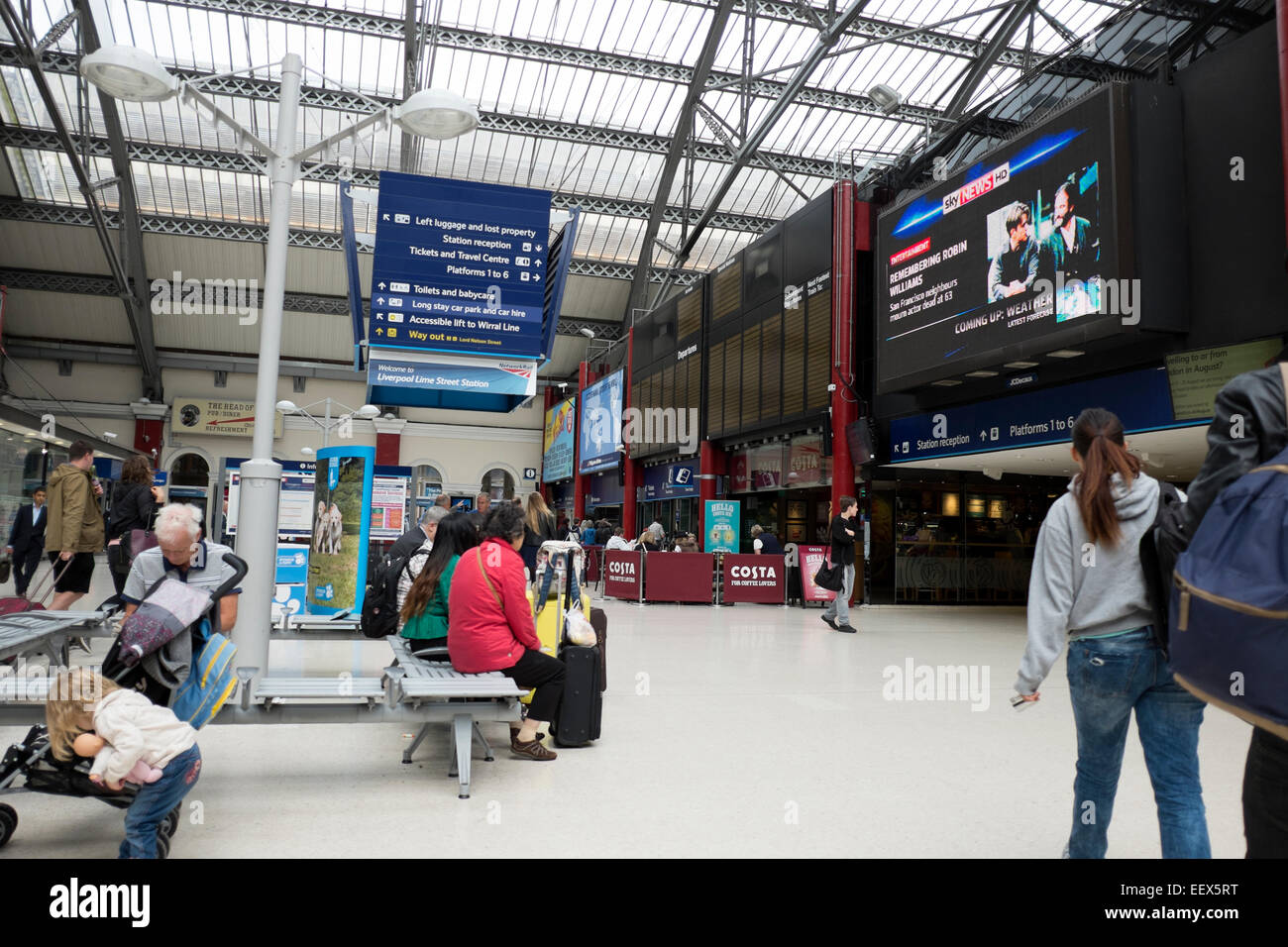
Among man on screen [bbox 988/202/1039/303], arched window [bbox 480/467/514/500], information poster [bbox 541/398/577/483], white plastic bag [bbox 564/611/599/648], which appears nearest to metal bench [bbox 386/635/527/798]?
white plastic bag [bbox 564/611/599/648]

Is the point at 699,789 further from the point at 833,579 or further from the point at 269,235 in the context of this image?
the point at 833,579

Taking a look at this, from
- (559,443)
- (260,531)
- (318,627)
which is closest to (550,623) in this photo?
(260,531)

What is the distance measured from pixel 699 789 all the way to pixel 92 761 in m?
2.46

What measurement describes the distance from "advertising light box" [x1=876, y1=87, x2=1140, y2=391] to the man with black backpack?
8.47 meters

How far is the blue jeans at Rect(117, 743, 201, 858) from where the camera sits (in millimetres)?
2756

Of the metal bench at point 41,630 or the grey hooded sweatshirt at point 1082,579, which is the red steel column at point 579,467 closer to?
the metal bench at point 41,630

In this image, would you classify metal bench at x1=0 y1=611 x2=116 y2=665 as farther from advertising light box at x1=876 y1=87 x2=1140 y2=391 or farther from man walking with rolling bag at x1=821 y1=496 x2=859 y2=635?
advertising light box at x1=876 y1=87 x2=1140 y2=391

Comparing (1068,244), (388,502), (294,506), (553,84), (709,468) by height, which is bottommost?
(294,506)

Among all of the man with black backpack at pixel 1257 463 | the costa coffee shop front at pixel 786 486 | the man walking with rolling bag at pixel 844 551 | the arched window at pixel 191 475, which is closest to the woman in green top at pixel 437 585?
the man with black backpack at pixel 1257 463

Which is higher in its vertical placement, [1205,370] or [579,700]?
[1205,370]

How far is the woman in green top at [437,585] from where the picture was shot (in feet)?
16.5

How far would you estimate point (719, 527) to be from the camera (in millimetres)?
18047

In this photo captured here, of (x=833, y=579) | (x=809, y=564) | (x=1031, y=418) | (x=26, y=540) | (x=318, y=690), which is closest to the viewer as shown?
(x=318, y=690)

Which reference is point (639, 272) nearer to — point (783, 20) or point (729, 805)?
point (783, 20)
